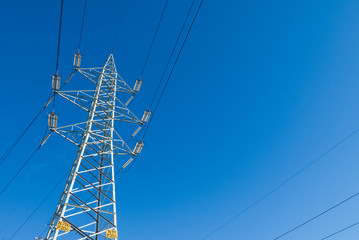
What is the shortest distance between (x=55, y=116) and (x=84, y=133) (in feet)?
5.90

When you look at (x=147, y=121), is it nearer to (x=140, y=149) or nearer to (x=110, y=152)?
(x=140, y=149)

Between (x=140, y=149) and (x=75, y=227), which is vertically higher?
(x=140, y=149)

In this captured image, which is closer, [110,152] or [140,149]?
[110,152]

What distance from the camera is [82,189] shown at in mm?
9859

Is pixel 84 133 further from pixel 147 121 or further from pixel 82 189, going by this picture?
pixel 147 121

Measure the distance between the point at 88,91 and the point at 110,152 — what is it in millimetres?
4078

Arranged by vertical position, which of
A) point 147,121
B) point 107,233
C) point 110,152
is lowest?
point 107,233

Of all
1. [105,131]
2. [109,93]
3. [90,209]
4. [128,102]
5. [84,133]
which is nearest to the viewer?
[90,209]

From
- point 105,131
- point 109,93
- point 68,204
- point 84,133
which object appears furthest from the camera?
point 109,93

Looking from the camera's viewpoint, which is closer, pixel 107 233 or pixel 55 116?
pixel 107 233

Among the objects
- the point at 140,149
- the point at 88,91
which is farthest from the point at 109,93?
the point at 140,149

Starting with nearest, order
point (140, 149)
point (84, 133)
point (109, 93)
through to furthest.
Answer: point (84, 133), point (140, 149), point (109, 93)

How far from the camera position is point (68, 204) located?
8836mm

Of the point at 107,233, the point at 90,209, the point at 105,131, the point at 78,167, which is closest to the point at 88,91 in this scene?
the point at 105,131
